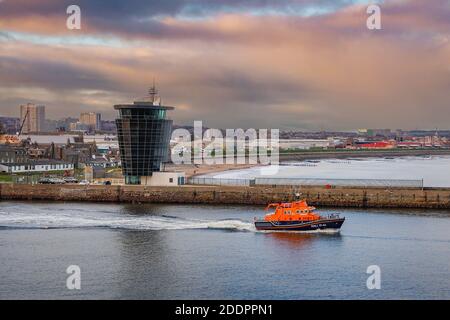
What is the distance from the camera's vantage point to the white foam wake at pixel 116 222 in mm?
35219

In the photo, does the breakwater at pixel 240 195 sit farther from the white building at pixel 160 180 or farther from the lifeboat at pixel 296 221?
the lifeboat at pixel 296 221

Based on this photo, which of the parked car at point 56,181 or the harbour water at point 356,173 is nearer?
the parked car at point 56,181

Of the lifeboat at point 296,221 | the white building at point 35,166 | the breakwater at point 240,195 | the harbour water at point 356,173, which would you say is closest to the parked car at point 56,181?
the breakwater at point 240,195

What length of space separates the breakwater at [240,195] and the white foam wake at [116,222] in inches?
370

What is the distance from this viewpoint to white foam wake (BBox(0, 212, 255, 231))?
3522 centimetres

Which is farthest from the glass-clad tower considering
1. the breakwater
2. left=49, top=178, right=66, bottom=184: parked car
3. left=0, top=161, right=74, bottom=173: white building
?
left=0, top=161, right=74, bottom=173: white building

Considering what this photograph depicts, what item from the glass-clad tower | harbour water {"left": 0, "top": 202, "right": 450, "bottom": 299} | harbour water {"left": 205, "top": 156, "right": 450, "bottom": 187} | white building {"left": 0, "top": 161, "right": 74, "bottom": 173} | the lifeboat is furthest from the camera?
harbour water {"left": 205, "top": 156, "right": 450, "bottom": 187}

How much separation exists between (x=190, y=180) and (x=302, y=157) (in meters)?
84.1

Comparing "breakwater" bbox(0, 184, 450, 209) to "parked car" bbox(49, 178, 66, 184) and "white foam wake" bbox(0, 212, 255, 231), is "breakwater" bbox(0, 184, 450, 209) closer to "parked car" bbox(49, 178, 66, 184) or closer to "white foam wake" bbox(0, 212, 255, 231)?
"parked car" bbox(49, 178, 66, 184)

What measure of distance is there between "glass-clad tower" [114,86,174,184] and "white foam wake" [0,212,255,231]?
11.7 meters

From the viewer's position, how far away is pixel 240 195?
47625mm

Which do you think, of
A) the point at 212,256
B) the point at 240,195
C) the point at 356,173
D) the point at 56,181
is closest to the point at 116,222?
the point at 212,256

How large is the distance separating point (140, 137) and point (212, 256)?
78.5 ft
